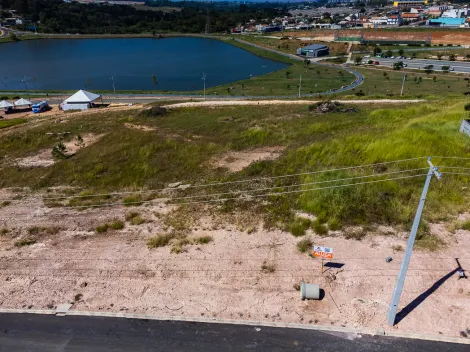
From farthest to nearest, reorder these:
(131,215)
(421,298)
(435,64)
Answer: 1. (435,64)
2. (131,215)
3. (421,298)

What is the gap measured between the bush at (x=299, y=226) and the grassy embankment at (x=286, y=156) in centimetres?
4

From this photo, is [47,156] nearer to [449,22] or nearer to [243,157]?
[243,157]

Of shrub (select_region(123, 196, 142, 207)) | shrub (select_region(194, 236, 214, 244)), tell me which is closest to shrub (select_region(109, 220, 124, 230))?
shrub (select_region(123, 196, 142, 207))

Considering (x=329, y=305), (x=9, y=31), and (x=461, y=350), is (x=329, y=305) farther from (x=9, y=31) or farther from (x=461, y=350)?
(x=9, y=31)

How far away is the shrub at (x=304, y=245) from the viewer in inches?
527

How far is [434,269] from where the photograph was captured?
12.2m

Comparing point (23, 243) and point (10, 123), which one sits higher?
point (23, 243)

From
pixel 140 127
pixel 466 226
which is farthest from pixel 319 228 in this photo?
pixel 140 127

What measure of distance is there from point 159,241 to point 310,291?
627 centimetres

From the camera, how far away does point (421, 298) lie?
36.3ft

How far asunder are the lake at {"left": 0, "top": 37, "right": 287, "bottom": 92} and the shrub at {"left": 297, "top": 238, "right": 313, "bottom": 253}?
2658 inches

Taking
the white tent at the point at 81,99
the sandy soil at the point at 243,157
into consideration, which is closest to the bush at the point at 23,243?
the sandy soil at the point at 243,157

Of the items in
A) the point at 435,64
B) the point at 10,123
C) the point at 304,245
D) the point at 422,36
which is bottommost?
the point at 10,123

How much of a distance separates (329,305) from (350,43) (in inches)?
4877
